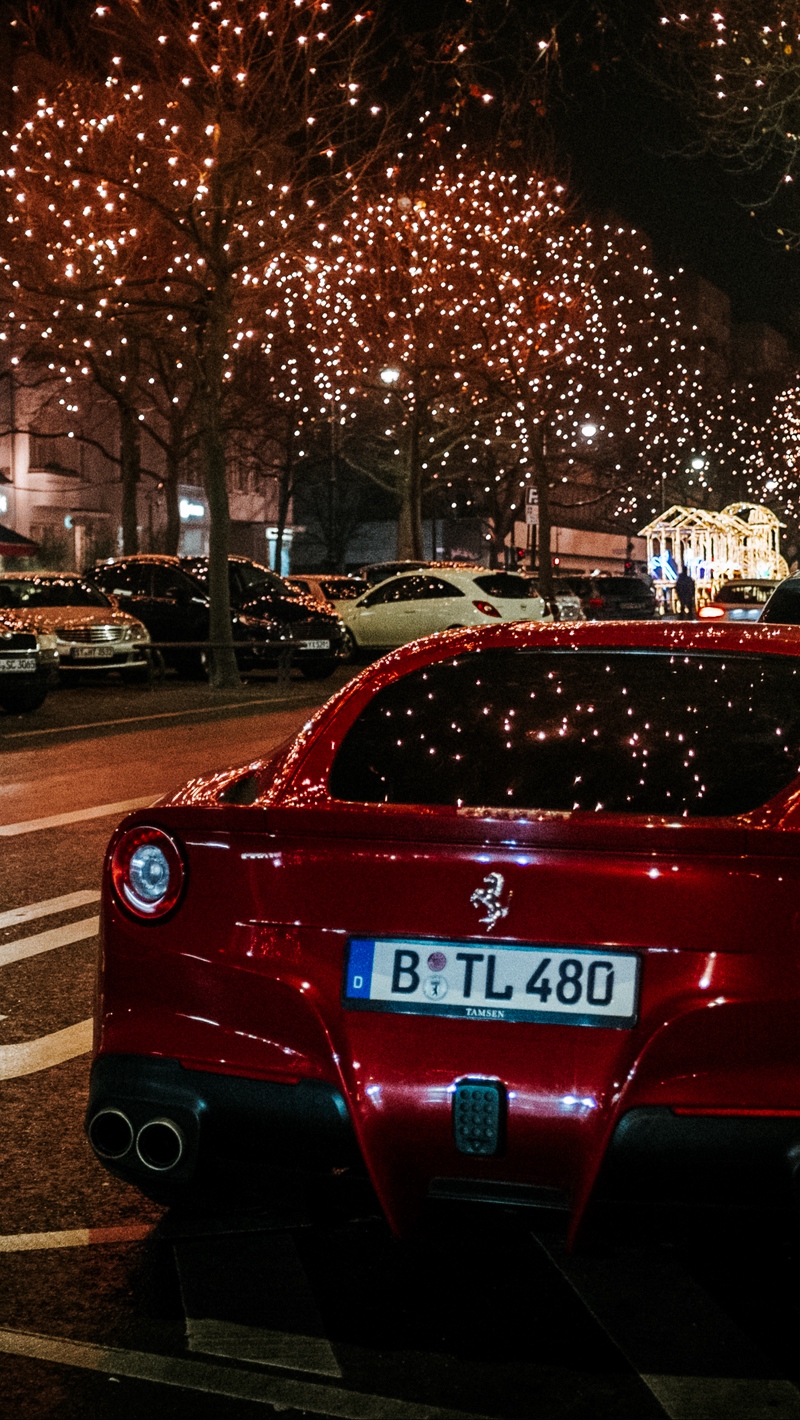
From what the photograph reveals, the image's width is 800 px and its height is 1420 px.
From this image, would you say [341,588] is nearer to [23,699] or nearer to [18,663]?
[23,699]

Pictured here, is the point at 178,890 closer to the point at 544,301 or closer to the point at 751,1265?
the point at 751,1265

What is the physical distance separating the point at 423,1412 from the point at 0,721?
678 inches

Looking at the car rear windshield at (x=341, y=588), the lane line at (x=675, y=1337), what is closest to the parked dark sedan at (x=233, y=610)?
the car rear windshield at (x=341, y=588)

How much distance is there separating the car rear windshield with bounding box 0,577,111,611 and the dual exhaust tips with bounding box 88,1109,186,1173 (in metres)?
23.0

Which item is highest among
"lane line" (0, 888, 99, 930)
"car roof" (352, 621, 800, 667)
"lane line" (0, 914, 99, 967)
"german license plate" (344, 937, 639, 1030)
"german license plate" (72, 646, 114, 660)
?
"car roof" (352, 621, 800, 667)

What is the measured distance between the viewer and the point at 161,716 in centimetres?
2072

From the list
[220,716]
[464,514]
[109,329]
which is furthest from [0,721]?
[464,514]

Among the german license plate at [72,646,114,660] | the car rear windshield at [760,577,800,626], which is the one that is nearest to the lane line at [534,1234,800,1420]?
the car rear windshield at [760,577,800,626]

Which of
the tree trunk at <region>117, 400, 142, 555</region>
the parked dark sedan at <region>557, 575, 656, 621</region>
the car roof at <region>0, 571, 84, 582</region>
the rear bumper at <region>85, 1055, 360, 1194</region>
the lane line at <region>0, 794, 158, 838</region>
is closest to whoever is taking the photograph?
the rear bumper at <region>85, 1055, 360, 1194</region>

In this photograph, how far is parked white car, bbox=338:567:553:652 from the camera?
1231 inches

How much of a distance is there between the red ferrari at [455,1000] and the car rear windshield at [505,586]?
27920mm

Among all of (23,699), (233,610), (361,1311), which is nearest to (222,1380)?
(361,1311)

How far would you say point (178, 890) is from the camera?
3.63 metres

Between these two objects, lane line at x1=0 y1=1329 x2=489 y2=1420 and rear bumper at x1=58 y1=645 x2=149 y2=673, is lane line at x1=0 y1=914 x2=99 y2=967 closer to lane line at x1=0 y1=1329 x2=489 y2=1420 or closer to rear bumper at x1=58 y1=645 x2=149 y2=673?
lane line at x1=0 y1=1329 x2=489 y2=1420
